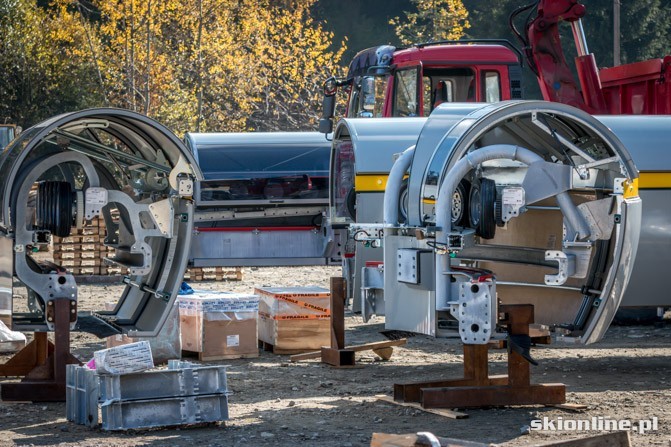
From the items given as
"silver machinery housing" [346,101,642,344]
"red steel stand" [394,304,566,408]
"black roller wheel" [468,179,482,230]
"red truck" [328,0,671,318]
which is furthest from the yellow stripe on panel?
"red truck" [328,0,671,318]

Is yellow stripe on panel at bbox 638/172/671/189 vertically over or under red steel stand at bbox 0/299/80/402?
over

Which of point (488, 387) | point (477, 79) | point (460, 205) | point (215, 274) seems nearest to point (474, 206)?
point (460, 205)

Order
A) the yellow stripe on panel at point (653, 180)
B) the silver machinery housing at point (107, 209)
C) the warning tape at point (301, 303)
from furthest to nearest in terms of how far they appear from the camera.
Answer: the warning tape at point (301, 303) < the yellow stripe on panel at point (653, 180) < the silver machinery housing at point (107, 209)

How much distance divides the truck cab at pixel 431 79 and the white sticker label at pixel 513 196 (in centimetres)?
608

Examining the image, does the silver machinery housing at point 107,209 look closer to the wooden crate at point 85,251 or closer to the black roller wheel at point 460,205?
the black roller wheel at point 460,205

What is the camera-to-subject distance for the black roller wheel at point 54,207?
9.66 meters

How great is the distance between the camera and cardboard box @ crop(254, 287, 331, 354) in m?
12.4

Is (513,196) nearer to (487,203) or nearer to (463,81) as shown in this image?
(487,203)

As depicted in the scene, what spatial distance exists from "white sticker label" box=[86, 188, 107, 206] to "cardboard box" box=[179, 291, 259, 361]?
7.97 ft

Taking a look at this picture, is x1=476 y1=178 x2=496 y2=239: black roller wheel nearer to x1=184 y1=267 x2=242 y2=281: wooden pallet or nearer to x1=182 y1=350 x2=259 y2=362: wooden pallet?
x1=182 y1=350 x2=259 y2=362: wooden pallet

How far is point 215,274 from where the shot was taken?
20.5 meters

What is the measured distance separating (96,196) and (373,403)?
2.69 meters

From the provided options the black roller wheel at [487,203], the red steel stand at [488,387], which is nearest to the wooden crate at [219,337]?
the red steel stand at [488,387]

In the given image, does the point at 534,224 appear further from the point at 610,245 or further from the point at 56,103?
the point at 56,103
